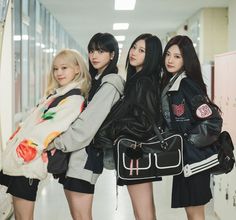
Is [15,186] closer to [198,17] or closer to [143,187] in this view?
[143,187]

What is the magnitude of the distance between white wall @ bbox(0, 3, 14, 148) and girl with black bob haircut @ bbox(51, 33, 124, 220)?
79.3 inches

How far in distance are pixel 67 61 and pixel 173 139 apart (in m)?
0.80

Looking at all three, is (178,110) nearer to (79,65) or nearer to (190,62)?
(190,62)

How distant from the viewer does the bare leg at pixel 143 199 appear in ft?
7.75

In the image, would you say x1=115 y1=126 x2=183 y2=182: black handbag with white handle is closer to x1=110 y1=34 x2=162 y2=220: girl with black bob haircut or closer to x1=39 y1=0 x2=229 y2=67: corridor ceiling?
x1=110 y1=34 x2=162 y2=220: girl with black bob haircut

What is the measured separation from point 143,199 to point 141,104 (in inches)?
23.2

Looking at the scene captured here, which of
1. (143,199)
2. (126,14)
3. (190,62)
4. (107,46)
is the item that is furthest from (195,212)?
(126,14)

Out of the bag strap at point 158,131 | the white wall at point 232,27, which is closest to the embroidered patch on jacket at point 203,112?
the bag strap at point 158,131

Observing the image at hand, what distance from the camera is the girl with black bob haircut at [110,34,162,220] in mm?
2199

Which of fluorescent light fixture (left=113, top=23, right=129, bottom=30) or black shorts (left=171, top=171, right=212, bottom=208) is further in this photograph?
fluorescent light fixture (left=113, top=23, right=129, bottom=30)

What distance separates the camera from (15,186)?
2.32 m

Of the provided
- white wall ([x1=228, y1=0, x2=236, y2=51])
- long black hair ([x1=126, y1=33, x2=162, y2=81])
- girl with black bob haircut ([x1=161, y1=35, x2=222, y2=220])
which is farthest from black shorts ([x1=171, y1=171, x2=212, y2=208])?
white wall ([x1=228, y1=0, x2=236, y2=51])

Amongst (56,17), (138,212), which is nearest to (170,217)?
(138,212)

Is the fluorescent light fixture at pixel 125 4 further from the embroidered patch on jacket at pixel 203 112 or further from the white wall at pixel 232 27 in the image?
the embroidered patch on jacket at pixel 203 112
